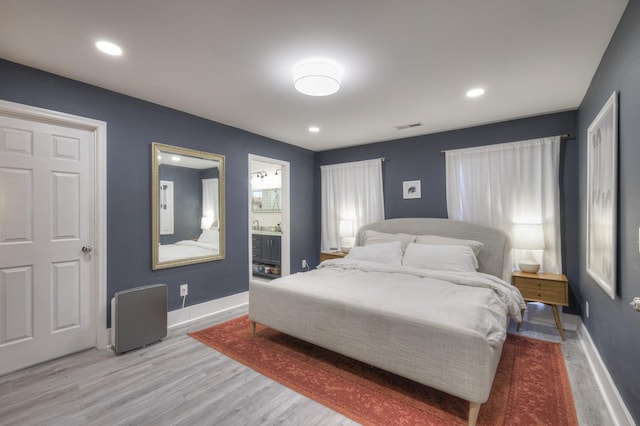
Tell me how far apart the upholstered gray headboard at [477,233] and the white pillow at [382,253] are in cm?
52

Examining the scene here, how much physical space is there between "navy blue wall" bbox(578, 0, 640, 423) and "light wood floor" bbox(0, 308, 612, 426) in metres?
0.36

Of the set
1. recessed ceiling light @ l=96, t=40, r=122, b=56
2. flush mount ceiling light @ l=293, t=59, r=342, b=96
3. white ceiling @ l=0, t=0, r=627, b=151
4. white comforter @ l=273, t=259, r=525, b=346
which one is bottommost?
white comforter @ l=273, t=259, r=525, b=346

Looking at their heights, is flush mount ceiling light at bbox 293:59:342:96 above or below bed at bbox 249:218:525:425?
above

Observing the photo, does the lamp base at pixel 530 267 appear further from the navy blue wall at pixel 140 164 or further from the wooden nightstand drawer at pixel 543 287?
the navy blue wall at pixel 140 164

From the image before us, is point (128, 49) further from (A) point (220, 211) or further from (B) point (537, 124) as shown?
(B) point (537, 124)

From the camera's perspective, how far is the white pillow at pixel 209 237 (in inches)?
142

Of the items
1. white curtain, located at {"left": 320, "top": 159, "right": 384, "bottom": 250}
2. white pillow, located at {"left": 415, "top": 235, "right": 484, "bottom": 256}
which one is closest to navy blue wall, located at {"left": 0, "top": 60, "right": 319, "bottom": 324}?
white curtain, located at {"left": 320, "top": 159, "right": 384, "bottom": 250}

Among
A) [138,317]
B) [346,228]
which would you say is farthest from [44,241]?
[346,228]

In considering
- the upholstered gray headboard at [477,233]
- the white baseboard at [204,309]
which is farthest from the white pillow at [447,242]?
the white baseboard at [204,309]

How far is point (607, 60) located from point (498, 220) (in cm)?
200

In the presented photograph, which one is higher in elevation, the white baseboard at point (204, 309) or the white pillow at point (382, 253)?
the white pillow at point (382, 253)

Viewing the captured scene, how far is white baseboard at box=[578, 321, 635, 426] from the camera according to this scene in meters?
1.67

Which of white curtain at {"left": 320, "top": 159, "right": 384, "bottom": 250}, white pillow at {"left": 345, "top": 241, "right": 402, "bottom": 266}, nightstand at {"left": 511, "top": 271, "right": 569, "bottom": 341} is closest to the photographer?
nightstand at {"left": 511, "top": 271, "right": 569, "bottom": 341}

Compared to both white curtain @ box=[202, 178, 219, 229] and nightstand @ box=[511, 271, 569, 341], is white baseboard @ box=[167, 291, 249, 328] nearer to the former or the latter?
white curtain @ box=[202, 178, 219, 229]
